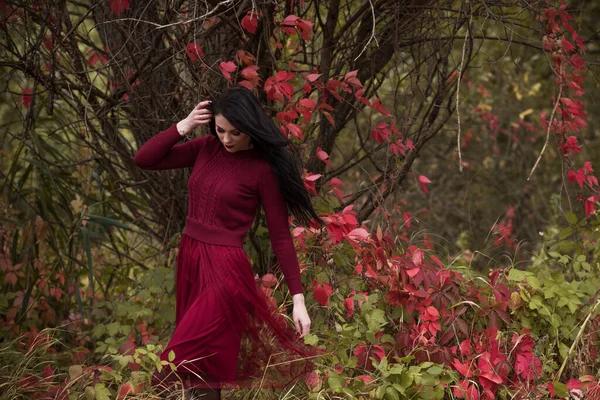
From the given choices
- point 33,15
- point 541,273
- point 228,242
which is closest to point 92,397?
point 228,242

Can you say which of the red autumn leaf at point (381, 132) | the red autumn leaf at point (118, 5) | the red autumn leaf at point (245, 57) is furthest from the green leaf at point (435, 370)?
→ the red autumn leaf at point (118, 5)

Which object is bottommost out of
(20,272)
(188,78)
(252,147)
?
(20,272)

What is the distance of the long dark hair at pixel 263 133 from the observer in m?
2.71

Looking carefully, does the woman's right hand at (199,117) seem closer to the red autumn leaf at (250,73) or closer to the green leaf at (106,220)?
the red autumn leaf at (250,73)

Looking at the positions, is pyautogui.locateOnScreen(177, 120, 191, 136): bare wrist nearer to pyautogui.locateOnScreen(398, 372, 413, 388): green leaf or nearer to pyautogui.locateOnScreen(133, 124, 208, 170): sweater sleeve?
pyautogui.locateOnScreen(133, 124, 208, 170): sweater sleeve

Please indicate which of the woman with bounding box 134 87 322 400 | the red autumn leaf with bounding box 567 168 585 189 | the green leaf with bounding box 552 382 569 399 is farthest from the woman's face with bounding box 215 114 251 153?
the red autumn leaf with bounding box 567 168 585 189

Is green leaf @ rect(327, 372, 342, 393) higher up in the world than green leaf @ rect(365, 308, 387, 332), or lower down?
lower down

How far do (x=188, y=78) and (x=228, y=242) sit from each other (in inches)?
46.1

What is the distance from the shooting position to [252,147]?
289cm

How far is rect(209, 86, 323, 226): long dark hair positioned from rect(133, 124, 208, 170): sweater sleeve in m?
0.12

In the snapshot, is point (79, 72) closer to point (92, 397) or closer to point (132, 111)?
point (132, 111)

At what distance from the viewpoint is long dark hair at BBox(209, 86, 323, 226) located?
8.88 ft

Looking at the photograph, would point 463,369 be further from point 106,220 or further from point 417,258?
point 106,220

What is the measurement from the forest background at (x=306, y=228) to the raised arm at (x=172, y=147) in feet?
1.13
